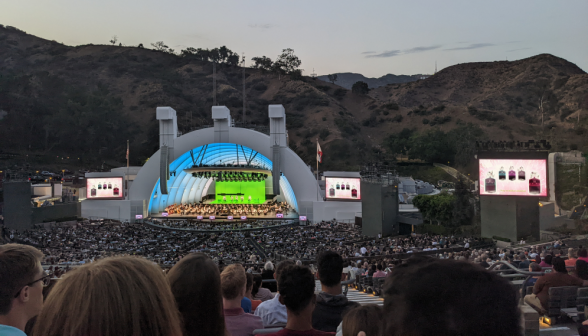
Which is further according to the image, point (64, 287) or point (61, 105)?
point (61, 105)

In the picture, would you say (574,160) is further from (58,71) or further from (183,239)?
(58,71)

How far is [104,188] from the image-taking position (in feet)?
119

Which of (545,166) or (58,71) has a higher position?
(58,71)

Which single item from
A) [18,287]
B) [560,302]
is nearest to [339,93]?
[560,302]

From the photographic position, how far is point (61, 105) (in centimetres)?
7531

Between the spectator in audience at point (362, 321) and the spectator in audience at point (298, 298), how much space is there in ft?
1.83

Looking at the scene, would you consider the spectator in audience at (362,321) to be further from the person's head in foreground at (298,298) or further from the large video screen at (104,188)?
the large video screen at (104,188)

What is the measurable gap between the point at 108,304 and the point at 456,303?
1050mm

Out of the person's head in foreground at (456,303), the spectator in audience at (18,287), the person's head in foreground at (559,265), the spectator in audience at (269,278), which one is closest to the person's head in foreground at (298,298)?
the spectator in audience at (18,287)

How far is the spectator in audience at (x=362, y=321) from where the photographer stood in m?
2.39

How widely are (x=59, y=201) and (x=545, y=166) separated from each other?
36.4 metres

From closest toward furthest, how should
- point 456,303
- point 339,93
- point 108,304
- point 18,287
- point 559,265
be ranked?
1. point 456,303
2. point 108,304
3. point 18,287
4. point 559,265
5. point 339,93

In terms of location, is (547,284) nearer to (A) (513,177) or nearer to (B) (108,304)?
(B) (108,304)

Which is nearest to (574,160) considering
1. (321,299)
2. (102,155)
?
(321,299)
